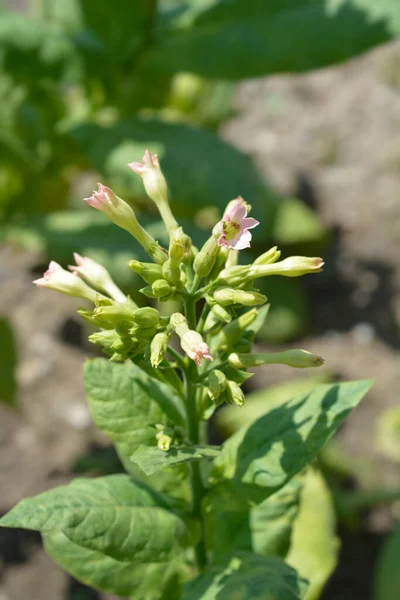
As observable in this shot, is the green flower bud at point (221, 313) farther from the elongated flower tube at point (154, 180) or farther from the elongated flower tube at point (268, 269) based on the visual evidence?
the elongated flower tube at point (154, 180)

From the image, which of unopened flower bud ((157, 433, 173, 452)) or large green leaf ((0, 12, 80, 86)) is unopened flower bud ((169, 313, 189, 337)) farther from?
large green leaf ((0, 12, 80, 86))

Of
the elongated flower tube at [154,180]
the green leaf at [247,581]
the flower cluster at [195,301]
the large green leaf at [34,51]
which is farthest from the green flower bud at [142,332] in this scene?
the large green leaf at [34,51]

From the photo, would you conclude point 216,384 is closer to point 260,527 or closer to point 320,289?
point 260,527

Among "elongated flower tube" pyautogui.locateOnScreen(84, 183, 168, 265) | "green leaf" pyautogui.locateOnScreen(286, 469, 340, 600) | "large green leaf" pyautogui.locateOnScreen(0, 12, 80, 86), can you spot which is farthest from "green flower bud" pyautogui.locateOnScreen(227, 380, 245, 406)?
"large green leaf" pyautogui.locateOnScreen(0, 12, 80, 86)

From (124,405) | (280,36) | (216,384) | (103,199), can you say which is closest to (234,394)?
(216,384)

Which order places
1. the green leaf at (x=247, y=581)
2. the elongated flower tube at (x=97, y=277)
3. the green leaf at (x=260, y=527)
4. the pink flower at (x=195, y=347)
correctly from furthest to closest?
the green leaf at (x=260, y=527) → the elongated flower tube at (x=97, y=277) → the green leaf at (x=247, y=581) → the pink flower at (x=195, y=347)

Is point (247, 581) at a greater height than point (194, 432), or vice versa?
point (194, 432)
